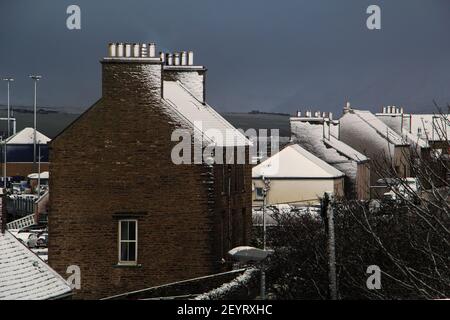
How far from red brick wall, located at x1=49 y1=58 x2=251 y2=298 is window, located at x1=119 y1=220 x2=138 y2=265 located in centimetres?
16

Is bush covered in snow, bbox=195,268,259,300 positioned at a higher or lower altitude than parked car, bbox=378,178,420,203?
lower

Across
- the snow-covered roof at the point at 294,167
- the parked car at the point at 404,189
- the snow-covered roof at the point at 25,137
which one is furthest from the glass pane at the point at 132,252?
the snow-covered roof at the point at 25,137

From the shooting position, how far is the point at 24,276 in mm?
18266

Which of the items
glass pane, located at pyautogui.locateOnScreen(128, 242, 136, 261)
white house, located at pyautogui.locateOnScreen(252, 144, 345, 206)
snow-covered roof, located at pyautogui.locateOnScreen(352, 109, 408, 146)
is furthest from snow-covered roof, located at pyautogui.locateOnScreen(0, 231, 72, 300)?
snow-covered roof, located at pyautogui.locateOnScreen(352, 109, 408, 146)

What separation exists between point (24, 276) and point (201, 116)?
15211 millimetres

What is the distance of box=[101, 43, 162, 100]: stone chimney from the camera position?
27906 millimetres

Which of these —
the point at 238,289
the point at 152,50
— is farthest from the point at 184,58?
the point at 238,289

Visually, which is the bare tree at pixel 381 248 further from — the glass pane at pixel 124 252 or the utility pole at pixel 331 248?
the glass pane at pixel 124 252

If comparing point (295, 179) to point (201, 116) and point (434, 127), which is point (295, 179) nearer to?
point (201, 116)

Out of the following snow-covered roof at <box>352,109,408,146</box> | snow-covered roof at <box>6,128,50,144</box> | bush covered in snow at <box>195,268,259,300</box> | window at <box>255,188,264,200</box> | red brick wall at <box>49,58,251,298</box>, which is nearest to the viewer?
bush covered in snow at <box>195,268,259,300</box>

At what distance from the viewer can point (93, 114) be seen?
2814 cm

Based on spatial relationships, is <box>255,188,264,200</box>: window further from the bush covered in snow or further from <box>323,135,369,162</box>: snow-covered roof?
the bush covered in snow
